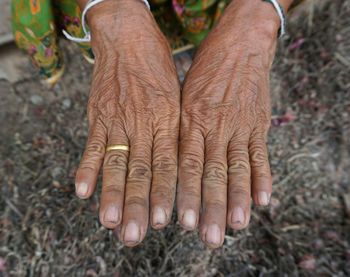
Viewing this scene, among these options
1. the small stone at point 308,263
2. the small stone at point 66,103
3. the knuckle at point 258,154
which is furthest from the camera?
the small stone at point 66,103

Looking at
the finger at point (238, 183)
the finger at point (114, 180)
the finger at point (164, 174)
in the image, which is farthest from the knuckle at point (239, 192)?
the finger at point (114, 180)

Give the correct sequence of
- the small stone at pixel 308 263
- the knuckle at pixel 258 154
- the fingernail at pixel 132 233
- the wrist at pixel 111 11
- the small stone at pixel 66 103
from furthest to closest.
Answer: the small stone at pixel 66 103 < the small stone at pixel 308 263 < the wrist at pixel 111 11 < the knuckle at pixel 258 154 < the fingernail at pixel 132 233

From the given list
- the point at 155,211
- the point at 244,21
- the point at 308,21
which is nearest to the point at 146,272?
the point at 155,211

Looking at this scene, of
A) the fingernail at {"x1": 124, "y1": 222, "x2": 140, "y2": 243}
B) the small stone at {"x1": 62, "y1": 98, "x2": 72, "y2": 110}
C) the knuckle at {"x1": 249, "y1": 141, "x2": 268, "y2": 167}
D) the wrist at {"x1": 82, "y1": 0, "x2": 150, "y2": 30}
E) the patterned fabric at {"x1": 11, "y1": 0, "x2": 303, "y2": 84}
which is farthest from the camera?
the small stone at {"x1": 62, "y1": 98, "x2": 72, "y2": 110}

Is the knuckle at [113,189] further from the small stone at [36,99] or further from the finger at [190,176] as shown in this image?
the small stone at [36,99]

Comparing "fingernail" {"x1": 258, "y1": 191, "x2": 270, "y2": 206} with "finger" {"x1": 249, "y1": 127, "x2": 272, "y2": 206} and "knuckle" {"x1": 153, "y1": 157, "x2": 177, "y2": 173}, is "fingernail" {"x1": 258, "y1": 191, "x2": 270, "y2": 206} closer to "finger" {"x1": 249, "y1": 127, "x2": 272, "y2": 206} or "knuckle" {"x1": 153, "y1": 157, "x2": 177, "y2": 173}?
"finger" {"x1": 249, "y1": 127, "x2": 272, "y2": 206}

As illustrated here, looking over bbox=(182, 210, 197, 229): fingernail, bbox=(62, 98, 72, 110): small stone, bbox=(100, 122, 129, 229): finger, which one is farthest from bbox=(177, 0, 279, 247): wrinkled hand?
bbox=(62, 98, 72, 110): small stone

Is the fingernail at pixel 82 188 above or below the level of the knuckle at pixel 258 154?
above

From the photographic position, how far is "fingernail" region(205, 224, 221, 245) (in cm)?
81

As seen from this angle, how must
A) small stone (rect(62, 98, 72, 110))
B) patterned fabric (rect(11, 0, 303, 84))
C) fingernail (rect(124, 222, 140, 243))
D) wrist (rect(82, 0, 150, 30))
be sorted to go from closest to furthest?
fingernail (rect(124, 222, 140, 243)) < wrist (rect(82, 0, 150, 30)) < patterned fabric (rect(11, 0, 303, 84)) < small stone (rect(62, 98, 72, 110))

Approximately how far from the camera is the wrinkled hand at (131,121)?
828 mm

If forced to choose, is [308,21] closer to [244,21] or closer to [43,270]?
[244,21]

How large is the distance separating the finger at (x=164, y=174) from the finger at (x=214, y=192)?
0.07 m

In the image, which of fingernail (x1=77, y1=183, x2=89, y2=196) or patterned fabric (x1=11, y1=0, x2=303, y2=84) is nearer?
fingernail (x1=77, y1=183, x2=89, y2=196)
